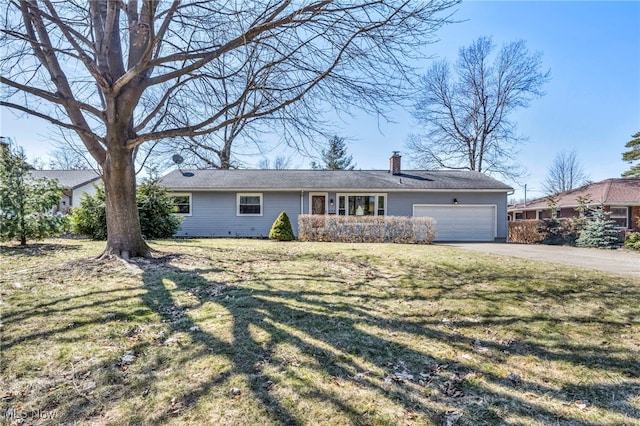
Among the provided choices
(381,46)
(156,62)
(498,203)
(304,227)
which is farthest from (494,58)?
(156,62)

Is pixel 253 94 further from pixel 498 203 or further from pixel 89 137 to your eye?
pixel 498 203

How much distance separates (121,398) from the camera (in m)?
2.24

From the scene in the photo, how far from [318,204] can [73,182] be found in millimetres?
20031

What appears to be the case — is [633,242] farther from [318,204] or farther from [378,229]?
[318,204]

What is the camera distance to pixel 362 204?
53.9 feet

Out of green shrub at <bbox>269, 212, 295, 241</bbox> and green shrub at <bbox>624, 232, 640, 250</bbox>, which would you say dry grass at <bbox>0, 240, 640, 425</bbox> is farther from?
green shrub at <bbox>624, 232, 640, 250</bbox>

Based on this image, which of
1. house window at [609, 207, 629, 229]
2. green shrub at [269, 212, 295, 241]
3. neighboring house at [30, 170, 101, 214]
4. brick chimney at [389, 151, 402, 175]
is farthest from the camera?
neighboring house at [30, 170, 101, 214]

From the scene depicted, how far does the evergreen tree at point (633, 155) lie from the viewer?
25.9m

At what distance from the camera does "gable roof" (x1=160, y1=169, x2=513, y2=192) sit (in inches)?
630

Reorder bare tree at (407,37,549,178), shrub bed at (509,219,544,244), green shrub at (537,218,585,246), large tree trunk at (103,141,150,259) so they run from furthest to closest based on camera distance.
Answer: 1. bare tree at (407,37,549,178)
2. shrub bed at (509,219,544,244)
3. green shrub at (537,218,585,246)
4. large tree trunk at (103,141,150,259)

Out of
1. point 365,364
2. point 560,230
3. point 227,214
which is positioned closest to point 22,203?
point 227,214

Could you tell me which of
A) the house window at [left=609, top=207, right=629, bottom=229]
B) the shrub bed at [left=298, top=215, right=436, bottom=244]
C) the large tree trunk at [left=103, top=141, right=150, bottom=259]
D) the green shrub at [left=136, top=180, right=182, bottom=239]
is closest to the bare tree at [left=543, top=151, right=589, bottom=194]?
the house window at [left=609, top=207, right=629, bottom=229]

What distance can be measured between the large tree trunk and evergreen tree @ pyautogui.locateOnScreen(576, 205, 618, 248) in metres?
17.1

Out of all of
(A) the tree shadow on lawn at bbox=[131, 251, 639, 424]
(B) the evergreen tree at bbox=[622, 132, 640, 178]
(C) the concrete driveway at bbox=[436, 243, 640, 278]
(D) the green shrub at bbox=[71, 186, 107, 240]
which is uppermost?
(B) the evergreen tree at bbox=[622, 132, 640, 178]
